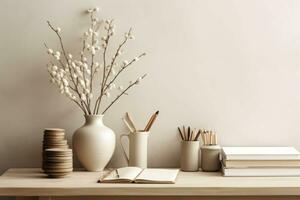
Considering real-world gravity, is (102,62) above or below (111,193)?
above

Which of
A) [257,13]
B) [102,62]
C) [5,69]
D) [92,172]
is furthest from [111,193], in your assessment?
[257,13]

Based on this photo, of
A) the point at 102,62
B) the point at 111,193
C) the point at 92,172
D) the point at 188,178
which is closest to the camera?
the point at 111,193

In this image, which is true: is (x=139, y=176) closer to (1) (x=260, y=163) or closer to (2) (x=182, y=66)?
(1) (x=260, y=163)

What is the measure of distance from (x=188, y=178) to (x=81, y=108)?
0.60 metres

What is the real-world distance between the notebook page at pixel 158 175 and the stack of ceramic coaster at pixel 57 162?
0.98ft

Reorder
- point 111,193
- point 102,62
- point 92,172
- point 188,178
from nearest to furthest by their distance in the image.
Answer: point 111,193, point 188,178, point 92,172, point 102,62

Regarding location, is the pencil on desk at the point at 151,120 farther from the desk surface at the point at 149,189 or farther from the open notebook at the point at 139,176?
the desk surface at the point at 149,189

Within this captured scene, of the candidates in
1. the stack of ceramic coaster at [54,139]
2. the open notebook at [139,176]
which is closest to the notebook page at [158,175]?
the open notebook at [139,176]

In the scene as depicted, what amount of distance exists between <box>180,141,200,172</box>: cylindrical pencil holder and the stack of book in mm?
182

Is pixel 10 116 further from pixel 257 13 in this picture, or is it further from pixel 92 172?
pixel 257 13

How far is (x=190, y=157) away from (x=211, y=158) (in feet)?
0.30

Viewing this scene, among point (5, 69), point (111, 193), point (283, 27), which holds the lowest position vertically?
point (111, 193)

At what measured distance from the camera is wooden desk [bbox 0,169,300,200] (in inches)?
75.7

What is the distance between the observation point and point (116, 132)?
242cm
